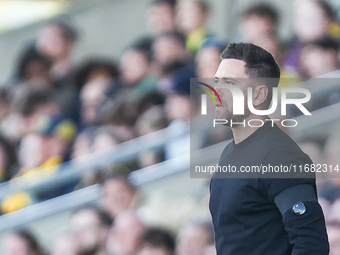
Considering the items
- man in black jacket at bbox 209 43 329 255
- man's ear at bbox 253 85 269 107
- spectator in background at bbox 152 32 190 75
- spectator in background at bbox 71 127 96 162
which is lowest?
spectator in background at bbox 71 127 96 162

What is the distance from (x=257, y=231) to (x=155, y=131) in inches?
73.6

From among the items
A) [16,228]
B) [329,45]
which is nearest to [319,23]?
[329,45]

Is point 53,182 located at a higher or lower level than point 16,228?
higher

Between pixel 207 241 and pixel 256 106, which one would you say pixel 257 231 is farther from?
pixel 207 241

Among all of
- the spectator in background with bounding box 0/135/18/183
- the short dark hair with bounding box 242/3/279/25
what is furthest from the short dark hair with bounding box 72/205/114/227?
the short dark hair with bounding box 242/3/279/25

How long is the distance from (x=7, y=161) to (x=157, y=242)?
147 centimetres

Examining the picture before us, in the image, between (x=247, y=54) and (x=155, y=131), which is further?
(x=155, y=131)

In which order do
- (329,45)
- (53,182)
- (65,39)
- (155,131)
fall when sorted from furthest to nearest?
(65,39)
(53,182)
(155,131)
(329,45)

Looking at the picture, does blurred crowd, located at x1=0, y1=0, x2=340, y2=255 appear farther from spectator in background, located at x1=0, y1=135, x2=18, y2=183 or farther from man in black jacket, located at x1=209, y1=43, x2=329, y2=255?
man in black jacket, located at x1=209, y1=43, x2=329, y2=255

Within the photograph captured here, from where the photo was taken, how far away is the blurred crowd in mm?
2328

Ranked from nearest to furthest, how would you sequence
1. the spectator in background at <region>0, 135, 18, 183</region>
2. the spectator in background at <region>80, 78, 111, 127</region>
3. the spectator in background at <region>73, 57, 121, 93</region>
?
1. the spectator in background at <region>80, 78, 111, 127</region>
2. the spectator in background at <region>0, 135, 18, 183</region>
3. the spectator in background at <region>73, 57, 121, 93</region>

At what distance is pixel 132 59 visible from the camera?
3.23 metres

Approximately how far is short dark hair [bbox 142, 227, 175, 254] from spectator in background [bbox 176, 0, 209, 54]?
1045mm

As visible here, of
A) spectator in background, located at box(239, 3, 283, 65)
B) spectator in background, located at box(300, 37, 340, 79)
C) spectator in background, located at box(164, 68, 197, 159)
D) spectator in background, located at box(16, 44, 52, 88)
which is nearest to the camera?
spectator in background, located at box(300, 37, 340, 79)
